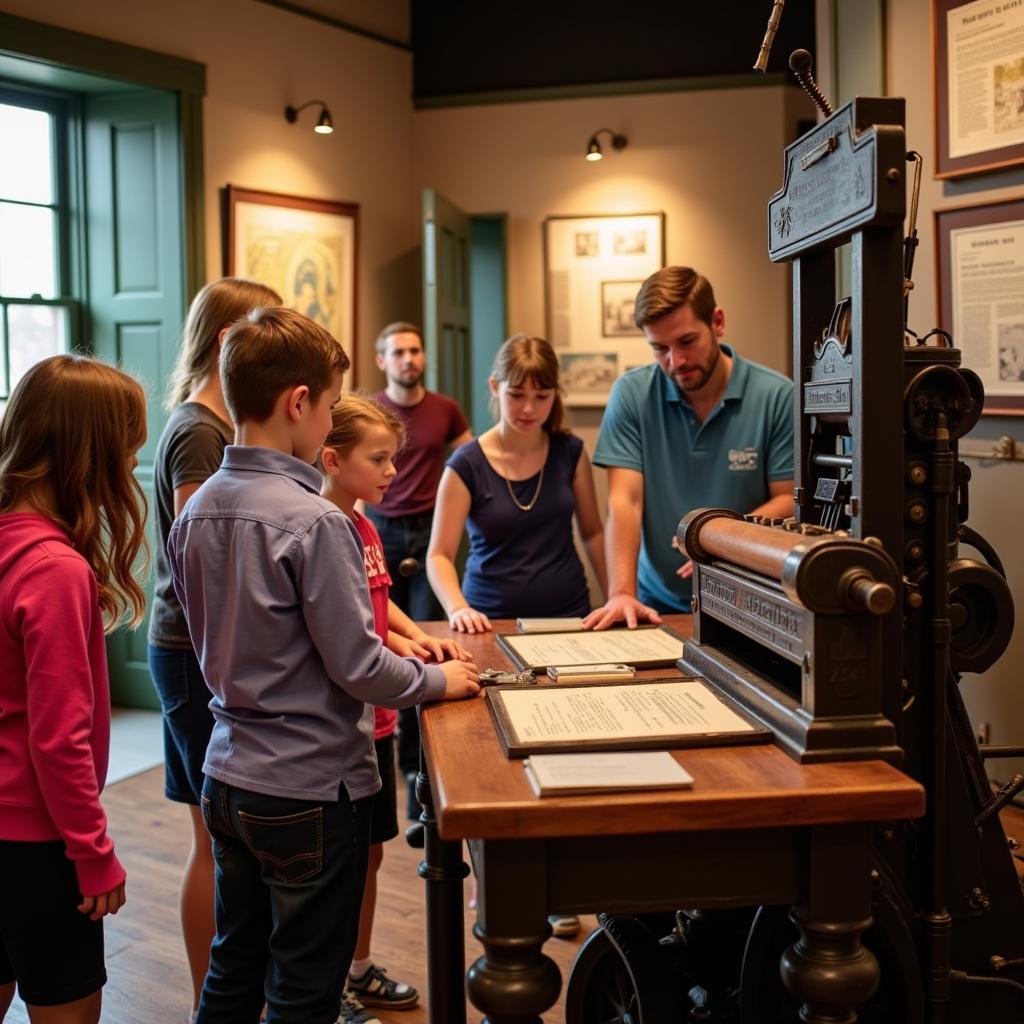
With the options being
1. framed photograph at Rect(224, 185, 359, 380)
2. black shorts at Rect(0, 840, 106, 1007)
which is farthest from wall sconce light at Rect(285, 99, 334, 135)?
black shorts at Rect(0, 840, 106, 1007)

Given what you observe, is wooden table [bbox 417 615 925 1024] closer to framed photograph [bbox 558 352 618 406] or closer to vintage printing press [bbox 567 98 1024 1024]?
vintage printing press [bbox 567 98 1024 1024]

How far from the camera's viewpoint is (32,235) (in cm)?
507

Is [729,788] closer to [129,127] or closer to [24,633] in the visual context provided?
[24,633]

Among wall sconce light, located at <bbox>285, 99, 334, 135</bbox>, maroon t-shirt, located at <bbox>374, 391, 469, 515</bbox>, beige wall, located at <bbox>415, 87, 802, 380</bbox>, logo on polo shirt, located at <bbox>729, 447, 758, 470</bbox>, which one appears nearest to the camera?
logo on polo shirt, located at <bbox>729, 447, 758, 470</bbox>

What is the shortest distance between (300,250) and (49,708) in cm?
426

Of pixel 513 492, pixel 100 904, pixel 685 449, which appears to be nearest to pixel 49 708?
pixel 100 904

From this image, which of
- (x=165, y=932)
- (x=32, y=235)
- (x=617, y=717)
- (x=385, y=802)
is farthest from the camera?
(x=32, y=235)

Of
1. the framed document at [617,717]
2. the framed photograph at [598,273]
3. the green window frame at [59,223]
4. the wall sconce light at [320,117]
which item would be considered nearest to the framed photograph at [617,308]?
the framed photograph at [598,273]

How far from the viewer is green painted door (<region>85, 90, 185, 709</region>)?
16.6 feet

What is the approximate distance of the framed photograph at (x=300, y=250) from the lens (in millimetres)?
5285

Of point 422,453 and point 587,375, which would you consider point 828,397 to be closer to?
point 422,453

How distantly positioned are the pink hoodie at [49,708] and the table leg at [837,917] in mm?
975

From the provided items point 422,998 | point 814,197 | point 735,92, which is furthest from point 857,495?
point 735,92

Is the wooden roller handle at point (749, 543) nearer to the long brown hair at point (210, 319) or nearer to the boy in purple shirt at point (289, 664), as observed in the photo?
the boy in purple shirt at point (289, 664)
